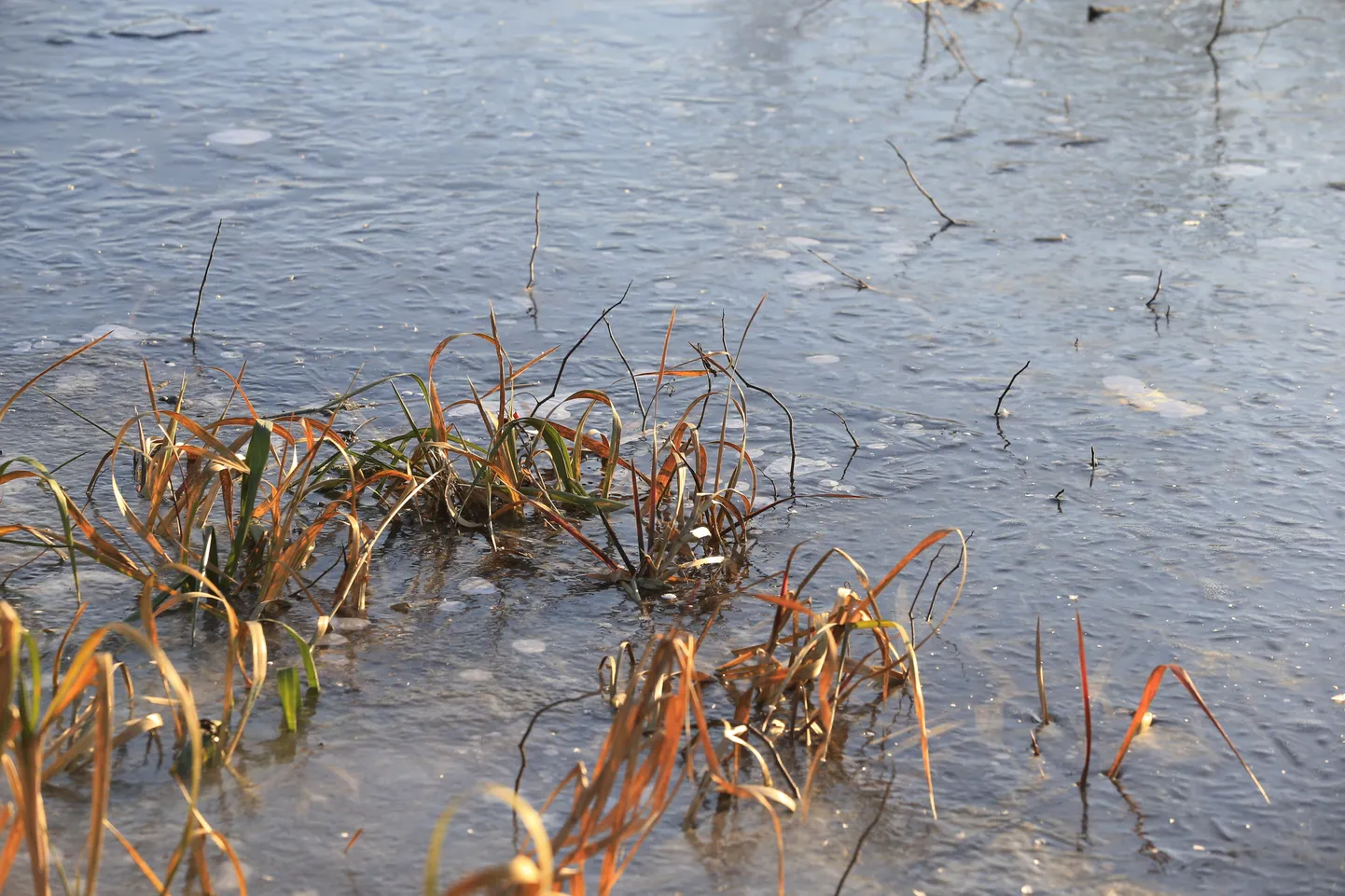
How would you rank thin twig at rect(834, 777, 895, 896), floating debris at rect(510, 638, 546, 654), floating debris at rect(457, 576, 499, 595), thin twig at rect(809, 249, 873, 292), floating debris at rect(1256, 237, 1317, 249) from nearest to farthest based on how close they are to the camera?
thin twig at rect(834, 777, 895, 896)
floating debris at rect(510, 638, 546, 654)
floating debris at rect(457, 576, 499, 595)
thin twig at rect(809, 249, 873, 292)
floating debris at rect(1256, 237, 1317, 249)

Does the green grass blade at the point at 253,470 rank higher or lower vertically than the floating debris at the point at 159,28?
lower

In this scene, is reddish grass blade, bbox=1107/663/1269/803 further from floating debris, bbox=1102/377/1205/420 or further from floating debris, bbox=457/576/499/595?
floating debris, bbox=1102/377/1205/420

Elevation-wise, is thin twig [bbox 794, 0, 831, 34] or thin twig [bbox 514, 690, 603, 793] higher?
thin twig [bbox 794, 0, 831, 34]

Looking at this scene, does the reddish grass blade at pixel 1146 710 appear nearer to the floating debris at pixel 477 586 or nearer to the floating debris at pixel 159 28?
the floating debris at pixel 477 586

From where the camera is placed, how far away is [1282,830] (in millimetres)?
1800

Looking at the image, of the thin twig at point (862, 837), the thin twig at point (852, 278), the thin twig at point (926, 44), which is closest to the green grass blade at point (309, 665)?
the thin twig at point (862, 837)

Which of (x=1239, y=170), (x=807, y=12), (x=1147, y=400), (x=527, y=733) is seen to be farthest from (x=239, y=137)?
(x=527, y=733)

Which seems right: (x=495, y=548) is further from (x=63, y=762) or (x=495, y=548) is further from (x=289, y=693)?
(x=63, y=762)

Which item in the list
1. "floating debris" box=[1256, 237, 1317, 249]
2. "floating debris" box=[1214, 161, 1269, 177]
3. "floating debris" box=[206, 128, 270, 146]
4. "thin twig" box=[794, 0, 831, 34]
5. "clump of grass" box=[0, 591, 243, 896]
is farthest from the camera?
"thin twig" box=[794, 0, 831, 34]

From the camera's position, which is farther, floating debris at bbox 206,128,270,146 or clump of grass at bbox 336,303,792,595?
floating debris at bbox 206,128,270,146

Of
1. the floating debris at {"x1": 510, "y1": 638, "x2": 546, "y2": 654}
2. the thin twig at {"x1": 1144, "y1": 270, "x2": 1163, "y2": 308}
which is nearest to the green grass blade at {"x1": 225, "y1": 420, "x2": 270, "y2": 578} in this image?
the floating debris at {"x1": 510, "y1": 638, "x2": 546, "y2": 654}

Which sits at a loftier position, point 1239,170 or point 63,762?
point 1239,170

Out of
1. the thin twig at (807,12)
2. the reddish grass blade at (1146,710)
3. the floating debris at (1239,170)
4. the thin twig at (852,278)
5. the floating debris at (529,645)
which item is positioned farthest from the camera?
the thin twig at (807,12)

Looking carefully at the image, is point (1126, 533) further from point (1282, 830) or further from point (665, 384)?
point (665, 384)
